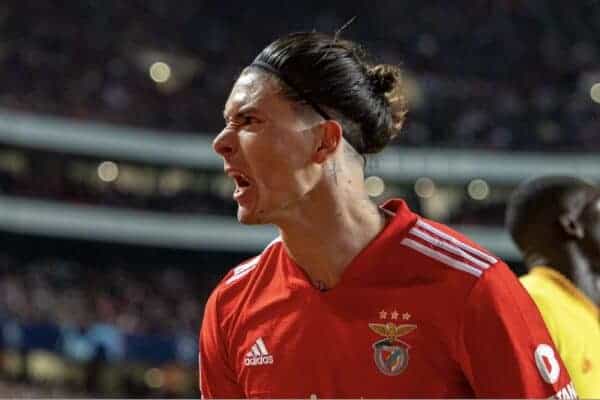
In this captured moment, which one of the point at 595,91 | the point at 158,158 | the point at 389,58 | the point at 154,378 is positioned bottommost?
the point at 154,378

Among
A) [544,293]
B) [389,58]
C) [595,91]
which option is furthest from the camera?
[595,91]

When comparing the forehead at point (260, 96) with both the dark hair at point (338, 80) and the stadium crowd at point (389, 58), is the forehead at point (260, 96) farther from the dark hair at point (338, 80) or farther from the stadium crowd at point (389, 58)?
Result: the stadium crowd at point (389, 58)

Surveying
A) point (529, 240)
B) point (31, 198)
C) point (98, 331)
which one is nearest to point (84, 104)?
point (31, 198)

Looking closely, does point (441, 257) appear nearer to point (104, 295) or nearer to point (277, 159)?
point (277, 159)

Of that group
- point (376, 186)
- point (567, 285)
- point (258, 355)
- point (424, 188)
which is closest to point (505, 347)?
point (258, 355)

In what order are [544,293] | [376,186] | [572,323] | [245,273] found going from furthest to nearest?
[376,186]
[544,293]
[572,323]
[245,273]

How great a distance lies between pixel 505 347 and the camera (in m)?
2.27

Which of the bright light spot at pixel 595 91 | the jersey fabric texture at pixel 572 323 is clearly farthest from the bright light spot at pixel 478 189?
the jersey fabric texture at pixel 572 323

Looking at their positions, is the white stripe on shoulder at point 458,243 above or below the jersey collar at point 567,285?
above

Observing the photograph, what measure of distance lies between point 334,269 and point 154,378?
22922mm

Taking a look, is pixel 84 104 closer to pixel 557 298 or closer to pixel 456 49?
pixel 456 49

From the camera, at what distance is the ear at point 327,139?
254 centimetres

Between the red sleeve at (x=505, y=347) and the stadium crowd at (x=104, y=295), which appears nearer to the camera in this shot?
the red sleeve at (x=505, y=347)

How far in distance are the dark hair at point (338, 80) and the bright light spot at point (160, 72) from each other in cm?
3104
